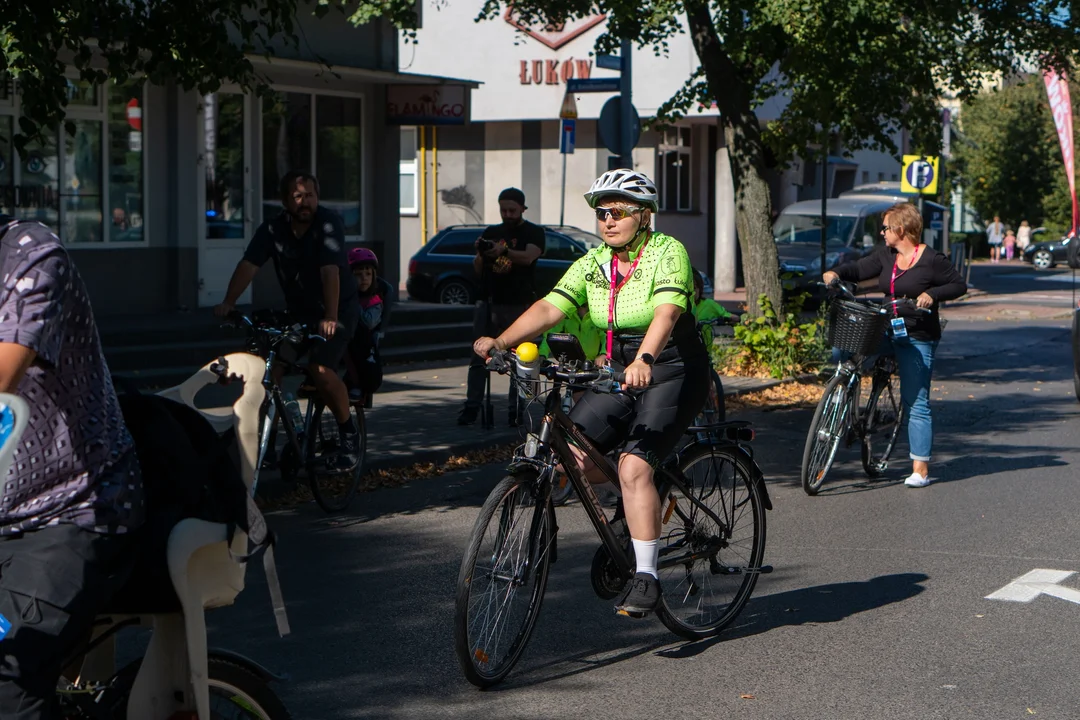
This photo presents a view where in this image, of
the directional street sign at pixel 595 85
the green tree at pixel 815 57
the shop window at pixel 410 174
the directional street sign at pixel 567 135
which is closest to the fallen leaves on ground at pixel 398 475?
the green tree at pixel 815 57

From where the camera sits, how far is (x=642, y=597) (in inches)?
204

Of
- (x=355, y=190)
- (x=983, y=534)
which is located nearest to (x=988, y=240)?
(x=355, y=190)

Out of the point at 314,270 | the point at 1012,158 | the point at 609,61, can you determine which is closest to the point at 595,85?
the point at 609,61

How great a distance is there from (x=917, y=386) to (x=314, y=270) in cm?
399

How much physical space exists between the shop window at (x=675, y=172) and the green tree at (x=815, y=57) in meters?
16.6

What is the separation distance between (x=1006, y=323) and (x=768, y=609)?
67.1ft

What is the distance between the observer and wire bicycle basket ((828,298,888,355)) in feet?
29.0

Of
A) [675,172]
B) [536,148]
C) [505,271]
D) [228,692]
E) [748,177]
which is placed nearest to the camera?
[228,692]

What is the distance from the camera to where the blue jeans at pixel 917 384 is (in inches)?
359

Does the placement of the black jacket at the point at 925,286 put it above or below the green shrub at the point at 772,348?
above

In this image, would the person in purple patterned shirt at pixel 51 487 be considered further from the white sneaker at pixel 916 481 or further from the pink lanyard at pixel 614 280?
the white sneaker at pixel 916 481

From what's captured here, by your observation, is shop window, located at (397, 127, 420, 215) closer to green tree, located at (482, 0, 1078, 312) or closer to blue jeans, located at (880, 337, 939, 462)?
green tree, located at (482, 0, 1078, 312)

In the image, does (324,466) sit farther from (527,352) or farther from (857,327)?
(527,352)

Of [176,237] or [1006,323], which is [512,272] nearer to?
[176,237]
